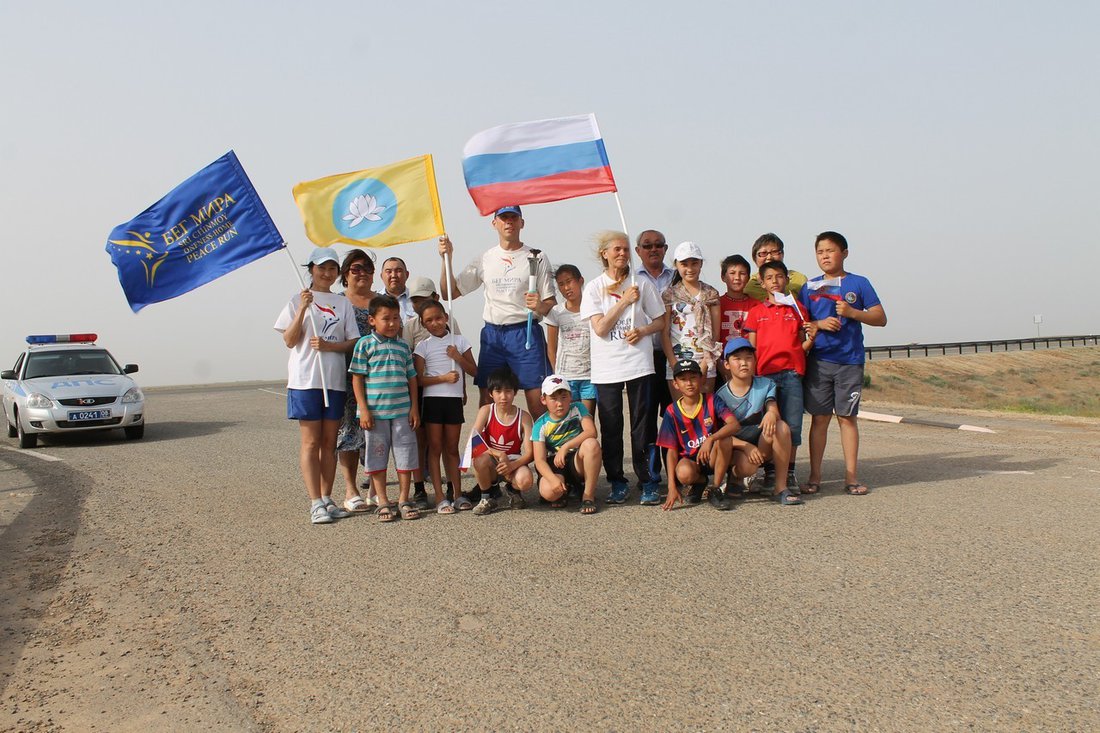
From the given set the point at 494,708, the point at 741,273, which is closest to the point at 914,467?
the point at 741,273

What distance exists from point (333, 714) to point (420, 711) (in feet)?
→ 1.08

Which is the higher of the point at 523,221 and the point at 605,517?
Result: the point at 523,221

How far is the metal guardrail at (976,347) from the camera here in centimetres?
4681

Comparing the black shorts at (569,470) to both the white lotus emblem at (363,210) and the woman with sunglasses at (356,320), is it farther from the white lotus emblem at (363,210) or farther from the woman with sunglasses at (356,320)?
the white lotus emblem at (363,210)

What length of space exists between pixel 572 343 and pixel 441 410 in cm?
124

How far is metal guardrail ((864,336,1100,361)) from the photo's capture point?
4681 cm

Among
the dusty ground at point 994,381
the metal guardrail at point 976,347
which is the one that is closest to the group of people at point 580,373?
the dusty ground at point 994,381

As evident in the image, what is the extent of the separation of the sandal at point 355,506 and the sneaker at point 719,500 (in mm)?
2792

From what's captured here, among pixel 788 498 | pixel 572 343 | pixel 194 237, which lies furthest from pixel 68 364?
pixel 788 498

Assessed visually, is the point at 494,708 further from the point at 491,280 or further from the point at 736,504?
the point at 491,280

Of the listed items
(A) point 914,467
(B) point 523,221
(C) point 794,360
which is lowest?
(A) point 914,467

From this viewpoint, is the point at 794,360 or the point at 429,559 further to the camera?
the point at 794,360

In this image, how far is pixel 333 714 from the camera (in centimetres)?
321

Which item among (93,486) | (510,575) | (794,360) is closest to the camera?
(510,575)
